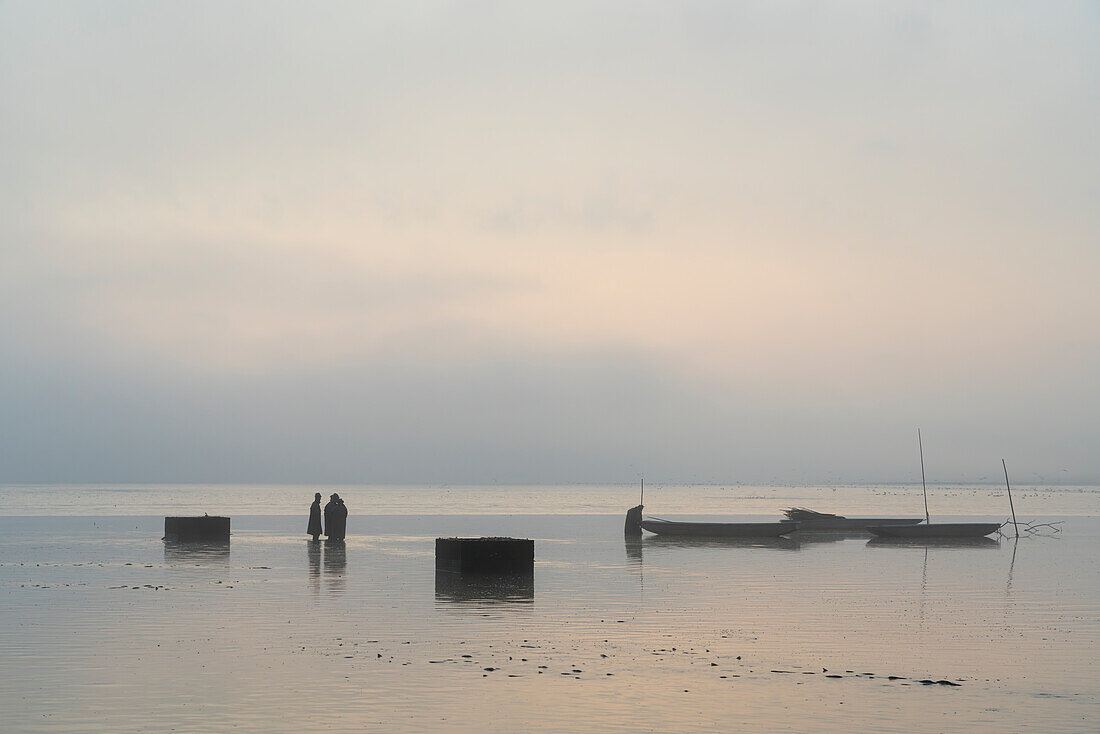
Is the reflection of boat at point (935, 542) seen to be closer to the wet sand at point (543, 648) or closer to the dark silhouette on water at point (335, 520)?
the wet sand at point (543, 648)

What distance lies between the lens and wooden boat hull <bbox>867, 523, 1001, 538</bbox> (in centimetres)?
5300

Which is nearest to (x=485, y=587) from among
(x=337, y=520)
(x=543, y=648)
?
(x=543, y=648)

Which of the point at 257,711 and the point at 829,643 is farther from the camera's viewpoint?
the point at 829,643

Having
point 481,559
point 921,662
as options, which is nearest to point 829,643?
point 921,662

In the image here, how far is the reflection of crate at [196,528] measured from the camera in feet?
135

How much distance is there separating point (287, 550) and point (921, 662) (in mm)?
26780

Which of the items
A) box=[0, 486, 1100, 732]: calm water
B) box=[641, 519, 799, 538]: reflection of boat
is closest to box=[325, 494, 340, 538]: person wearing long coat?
box=[0, 486, 1100, 732]: calm water

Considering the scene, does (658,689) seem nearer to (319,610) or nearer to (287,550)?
(319,610)

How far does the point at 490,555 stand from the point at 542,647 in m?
9.74

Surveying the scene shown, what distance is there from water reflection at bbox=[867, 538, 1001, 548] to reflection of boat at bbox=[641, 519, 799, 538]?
396 cm

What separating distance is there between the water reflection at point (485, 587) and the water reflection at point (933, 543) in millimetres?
25541

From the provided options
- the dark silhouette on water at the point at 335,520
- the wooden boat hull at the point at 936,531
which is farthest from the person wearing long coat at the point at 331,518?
the wooden boat hull at the point at 936,531

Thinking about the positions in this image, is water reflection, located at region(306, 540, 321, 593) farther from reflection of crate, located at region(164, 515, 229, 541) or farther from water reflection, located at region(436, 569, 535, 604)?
reflection of crate, located at region(164, 515, 229, 541)

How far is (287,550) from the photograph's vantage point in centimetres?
3891
